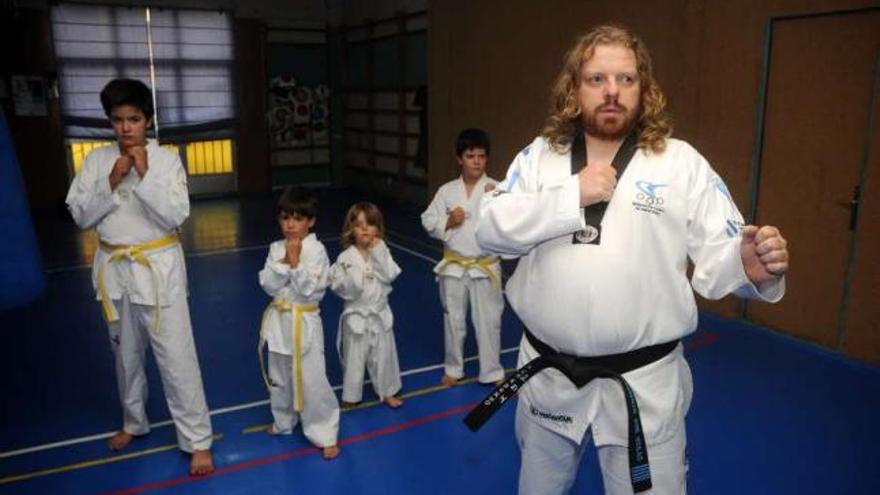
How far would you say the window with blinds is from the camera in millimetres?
11266

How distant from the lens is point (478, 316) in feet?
14.8

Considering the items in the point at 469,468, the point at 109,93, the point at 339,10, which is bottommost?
the point at 469,468

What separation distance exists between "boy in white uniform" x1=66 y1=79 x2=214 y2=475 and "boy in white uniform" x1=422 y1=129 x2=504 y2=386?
170 centimetres

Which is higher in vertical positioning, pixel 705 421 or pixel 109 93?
pixel 109 93

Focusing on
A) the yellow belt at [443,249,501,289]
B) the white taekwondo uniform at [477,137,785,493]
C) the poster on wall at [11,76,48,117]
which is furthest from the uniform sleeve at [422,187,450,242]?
the poster on wall at [11,76,48,117]

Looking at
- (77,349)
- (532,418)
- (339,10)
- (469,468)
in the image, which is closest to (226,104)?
(339,10)

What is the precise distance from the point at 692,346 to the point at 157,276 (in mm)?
4001

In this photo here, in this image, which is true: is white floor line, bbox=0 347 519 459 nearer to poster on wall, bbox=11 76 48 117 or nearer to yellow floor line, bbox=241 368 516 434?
yellow floor line, bbox=241 368 516 434

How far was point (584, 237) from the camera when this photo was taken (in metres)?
1.97

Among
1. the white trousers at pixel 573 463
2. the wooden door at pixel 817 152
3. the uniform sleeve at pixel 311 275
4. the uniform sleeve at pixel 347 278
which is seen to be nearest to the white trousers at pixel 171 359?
the uniform sleeve at pixel 311 275

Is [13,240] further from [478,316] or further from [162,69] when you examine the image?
[162,69]

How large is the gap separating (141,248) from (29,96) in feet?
31.4

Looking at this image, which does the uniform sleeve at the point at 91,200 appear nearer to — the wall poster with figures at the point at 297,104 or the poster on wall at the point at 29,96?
the poster on wall at the point at 29,96

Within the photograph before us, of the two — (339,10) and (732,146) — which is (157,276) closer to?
(732,146)
